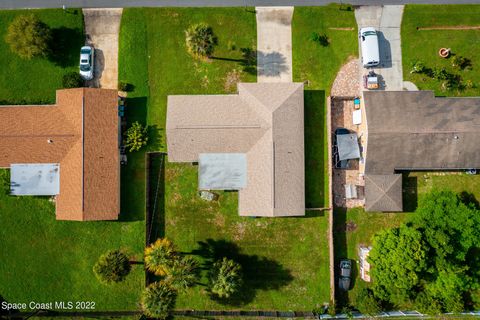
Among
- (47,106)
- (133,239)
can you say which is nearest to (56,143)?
(47,106)

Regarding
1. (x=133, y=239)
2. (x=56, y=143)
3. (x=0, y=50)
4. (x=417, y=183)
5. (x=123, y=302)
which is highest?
(x=0, y=50)

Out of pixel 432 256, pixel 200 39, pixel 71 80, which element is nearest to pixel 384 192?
pixel 432 256

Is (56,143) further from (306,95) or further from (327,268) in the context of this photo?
(327,268)

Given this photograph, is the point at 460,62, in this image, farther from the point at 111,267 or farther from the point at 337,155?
the point at 111,267

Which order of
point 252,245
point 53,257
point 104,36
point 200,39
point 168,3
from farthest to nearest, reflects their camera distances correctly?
point 168,3 < point 104,36 < point 252,245 < point 53,257 < point 200,39

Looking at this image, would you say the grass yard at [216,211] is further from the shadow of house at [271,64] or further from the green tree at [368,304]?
the green tree at [368,304]

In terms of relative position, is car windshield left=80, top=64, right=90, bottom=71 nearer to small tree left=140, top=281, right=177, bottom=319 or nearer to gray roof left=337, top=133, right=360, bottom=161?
small tree left=140, top=281, right=177, bottom=319
